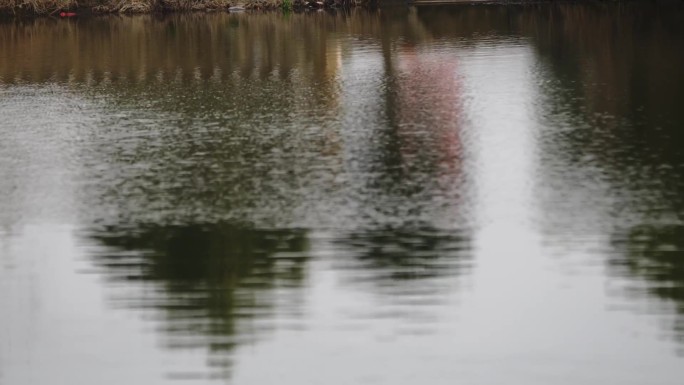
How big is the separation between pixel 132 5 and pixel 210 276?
130ft

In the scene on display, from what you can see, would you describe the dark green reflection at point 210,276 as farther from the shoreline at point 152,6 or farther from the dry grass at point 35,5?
the dry grass at point 35,5

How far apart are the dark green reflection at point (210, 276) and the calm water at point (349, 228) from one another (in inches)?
1.4

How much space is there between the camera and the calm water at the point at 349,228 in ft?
35.4

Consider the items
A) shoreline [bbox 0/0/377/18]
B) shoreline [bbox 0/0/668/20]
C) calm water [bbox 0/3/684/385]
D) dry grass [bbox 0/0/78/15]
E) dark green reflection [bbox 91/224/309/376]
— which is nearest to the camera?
calm water [bbox 0/3/684/385]

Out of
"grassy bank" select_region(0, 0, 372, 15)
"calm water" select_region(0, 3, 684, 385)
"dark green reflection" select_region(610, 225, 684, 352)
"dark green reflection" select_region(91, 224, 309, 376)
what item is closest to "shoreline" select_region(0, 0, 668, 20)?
"grassy bank" select_region(0, 0, 372, 15)

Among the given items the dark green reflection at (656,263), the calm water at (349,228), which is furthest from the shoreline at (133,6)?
the dark green reflection at (656,263)

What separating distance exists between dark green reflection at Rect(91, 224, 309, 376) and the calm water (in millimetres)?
35

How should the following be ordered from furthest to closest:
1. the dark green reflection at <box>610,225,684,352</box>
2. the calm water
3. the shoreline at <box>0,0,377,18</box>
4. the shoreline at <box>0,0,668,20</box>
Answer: the shoreline at <box>0,0,377,18</box>
the shoreline at <box>0,0,668,20</box>
the dark green reflection at <box>610,225,684,352</box>
the calm water

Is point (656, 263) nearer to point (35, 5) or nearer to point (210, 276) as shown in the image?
point (210, 276)

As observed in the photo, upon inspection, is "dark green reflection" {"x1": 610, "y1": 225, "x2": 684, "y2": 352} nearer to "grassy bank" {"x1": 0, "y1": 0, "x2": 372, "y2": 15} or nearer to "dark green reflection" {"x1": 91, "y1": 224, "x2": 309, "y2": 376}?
"dark green reflection" {"x1": 91, "y1": 224, "x2": 309, "y2": 376}

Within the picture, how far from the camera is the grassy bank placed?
50.8 m

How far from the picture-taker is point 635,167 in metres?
17.4

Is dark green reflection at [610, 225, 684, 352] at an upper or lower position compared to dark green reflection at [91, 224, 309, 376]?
lower

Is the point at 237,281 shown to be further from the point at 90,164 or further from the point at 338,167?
the point at 90,164
